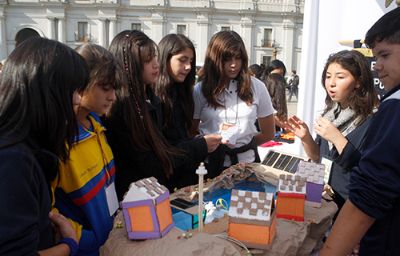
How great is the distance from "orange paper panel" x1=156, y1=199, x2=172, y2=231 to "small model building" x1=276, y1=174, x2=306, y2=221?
0.47m

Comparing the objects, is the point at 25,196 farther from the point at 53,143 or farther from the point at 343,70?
the point at 343,70

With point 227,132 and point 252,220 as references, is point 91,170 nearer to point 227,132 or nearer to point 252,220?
point 252,220

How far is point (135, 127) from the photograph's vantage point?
1694 millimetres

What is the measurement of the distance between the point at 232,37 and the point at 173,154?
1038 mm

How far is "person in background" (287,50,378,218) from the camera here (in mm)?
1781

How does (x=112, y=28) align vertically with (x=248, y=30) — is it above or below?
below

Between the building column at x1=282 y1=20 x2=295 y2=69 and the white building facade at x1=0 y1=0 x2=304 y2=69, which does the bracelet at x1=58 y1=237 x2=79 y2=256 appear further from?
the building column at x1=282 y1=20 x2=295 y2=69

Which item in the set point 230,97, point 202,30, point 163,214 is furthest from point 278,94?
point 202,30

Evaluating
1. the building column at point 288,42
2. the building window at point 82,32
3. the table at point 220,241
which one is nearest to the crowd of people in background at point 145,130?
the table at point 220,241

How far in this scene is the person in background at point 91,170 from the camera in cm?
136

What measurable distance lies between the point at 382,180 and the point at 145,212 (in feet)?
2.45

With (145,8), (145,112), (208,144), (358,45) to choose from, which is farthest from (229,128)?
(145,8)

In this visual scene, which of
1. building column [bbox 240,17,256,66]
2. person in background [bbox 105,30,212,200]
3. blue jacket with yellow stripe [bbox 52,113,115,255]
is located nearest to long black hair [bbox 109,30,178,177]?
person in background [bbox 105,30,212,200]

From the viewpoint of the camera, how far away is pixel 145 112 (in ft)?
5.73
